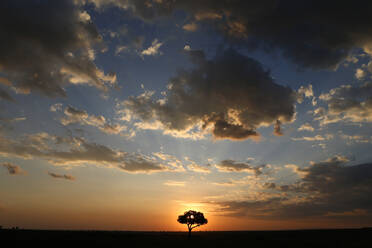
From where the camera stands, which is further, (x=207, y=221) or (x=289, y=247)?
(x=207, y=221)

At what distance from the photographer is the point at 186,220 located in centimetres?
9131

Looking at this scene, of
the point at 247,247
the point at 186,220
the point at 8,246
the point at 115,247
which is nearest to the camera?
the point at 8,246

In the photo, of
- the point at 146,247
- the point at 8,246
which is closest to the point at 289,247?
the point at 146,247

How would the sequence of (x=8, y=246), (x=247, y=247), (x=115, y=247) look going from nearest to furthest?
(x=8, y=246) → (x=115, y=247) → (x=247, y=247)

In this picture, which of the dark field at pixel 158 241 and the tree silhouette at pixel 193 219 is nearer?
the dark field at pixel 158 241

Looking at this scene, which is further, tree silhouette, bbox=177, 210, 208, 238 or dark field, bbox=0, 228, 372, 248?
tree silhouette, bbox=177, 210, 208, 238

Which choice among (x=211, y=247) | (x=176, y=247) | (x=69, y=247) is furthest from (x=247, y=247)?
(x=69, y=247)

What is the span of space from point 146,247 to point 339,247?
48.0 m

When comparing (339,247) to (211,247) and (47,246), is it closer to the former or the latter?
(211,247)

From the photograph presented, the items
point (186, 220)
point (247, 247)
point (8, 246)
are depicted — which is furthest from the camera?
point (186, 220)

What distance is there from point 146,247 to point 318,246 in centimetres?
4397

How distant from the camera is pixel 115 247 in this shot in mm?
56250

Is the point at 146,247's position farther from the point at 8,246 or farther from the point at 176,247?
the point at 8,246

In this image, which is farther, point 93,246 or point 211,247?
point 211,247
